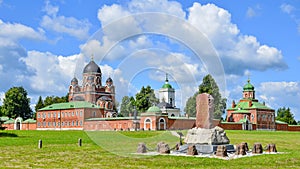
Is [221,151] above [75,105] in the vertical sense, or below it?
below

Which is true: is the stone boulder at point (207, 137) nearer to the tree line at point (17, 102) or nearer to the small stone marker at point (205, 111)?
the small stone marker at point (205, 111)

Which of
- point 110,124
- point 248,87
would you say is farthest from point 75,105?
point 248,87

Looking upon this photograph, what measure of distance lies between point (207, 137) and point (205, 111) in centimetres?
157

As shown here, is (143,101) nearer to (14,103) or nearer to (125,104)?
(14,103)

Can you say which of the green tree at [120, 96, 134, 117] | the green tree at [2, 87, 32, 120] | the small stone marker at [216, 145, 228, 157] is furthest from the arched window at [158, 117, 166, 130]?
the green tree at [2, 87, 32, 120]

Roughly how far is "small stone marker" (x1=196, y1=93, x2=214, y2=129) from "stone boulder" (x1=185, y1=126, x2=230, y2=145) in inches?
14.5

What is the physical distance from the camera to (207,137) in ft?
73.3

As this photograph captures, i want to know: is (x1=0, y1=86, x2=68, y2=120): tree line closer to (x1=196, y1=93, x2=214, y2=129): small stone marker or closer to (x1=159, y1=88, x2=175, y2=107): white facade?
(x1=159, y1=88, x2=175, y2=107): white facade

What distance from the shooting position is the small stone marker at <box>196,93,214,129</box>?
2297cm

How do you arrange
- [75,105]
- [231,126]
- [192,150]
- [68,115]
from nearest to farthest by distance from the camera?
[192,150] → [231,126] → [75,105] → [68,115]

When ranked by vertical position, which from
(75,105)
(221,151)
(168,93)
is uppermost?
(168,93)

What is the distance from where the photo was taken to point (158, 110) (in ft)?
229

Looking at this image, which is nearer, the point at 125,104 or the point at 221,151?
the point at 221,151

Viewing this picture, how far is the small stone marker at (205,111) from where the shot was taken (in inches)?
904
